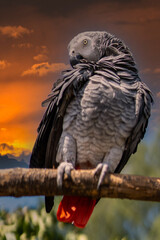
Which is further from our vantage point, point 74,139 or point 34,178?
point 74,139

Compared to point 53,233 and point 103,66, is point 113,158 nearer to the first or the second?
point 103,66

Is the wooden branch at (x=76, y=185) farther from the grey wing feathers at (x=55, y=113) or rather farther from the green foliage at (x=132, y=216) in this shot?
the green foliage at (x=132, y=216)

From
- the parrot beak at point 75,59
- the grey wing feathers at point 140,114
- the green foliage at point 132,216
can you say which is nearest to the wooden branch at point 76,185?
the grey wing feathers at point 140,114

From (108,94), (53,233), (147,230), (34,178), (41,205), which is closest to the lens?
(34,178)

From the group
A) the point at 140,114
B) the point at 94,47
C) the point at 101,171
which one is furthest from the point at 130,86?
the point at 101,171

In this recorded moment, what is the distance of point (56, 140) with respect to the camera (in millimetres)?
1356

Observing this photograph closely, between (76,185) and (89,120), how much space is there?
0.94ft

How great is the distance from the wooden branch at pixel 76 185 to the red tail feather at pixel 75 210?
0.66 feet

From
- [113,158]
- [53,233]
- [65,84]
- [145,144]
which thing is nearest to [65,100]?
[65,84]

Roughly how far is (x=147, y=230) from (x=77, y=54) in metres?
2.77

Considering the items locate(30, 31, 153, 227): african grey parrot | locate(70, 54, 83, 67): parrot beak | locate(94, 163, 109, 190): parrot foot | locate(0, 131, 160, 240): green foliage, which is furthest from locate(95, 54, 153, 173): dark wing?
locate(0, 131, 160, 240): green foliage

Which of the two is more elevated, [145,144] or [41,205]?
[145,144]

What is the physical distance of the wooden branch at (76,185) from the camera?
43.4 inches

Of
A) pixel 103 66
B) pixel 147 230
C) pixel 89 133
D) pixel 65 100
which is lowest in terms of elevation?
pixel 147 230
